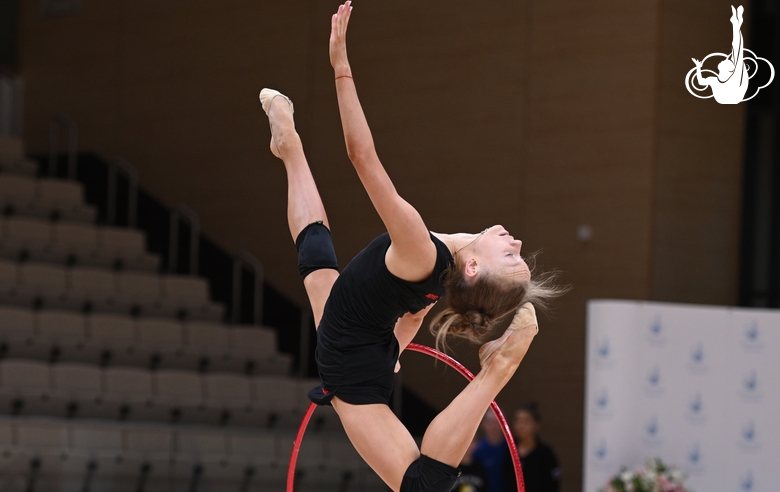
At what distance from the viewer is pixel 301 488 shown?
27.7 ft

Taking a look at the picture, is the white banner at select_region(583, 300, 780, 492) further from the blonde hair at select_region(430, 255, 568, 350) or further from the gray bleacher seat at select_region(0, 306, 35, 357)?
the gray bleacher seat at select_region(0, 306, 35, 357)

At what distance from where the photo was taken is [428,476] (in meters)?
3.32

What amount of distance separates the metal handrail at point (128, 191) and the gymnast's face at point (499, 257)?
868 centimetres

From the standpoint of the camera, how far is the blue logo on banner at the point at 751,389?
23.4 feet

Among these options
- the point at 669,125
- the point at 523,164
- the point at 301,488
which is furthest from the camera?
the point at 523,164

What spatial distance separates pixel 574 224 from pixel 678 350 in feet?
9.06

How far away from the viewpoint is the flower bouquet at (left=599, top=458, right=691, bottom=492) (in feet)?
21.6

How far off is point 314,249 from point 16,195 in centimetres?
725

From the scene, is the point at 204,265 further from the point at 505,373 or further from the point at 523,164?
the point at 505,373

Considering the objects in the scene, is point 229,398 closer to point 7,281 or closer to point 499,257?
point 7,281

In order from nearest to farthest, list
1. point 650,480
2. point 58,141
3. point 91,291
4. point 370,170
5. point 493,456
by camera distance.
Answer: point 370,170
point 650,480
point 493,456
point 91,291
point 58,141

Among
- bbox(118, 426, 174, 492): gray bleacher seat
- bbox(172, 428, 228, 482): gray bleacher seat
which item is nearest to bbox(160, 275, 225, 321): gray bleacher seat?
bbox(172, 428, 228, 482): gray bleacher seat

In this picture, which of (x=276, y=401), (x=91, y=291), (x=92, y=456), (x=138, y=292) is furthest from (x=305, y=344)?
(x=92, y=456)

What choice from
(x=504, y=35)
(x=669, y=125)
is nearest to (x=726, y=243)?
(x=669, y=125)
